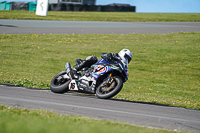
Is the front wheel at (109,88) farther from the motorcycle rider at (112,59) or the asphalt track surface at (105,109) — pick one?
the motorcycle rider at (112,59)

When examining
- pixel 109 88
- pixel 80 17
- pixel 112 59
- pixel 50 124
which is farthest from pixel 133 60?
pixel 80 17

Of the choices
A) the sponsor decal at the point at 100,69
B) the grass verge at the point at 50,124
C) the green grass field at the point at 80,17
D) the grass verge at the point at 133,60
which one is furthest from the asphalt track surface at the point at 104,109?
the green grass field at the point at 80,17

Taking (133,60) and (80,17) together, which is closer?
(133,60)

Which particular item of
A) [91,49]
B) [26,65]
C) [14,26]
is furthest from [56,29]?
[26,65]

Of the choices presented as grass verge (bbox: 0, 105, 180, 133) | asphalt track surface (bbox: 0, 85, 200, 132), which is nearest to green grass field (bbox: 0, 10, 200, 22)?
asphalt track surface (bbox: 0, 85, 200, 132)

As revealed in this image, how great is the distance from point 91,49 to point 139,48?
3.57 metres

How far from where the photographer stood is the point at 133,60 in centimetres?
1878

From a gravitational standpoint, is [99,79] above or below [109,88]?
above

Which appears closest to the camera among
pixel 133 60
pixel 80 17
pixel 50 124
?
pixel 50 124

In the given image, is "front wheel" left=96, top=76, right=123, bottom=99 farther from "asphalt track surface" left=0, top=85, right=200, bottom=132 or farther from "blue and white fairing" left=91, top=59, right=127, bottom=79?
"blue and white fairing" left=91, top=59, right=127, bottom=79

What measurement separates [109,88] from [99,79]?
1.77 feet

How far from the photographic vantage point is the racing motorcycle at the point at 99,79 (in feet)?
26.2

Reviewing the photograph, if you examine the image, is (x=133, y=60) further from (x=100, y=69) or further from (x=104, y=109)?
(x=104, y=109)

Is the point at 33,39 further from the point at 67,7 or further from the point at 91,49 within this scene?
the point at 67,7
